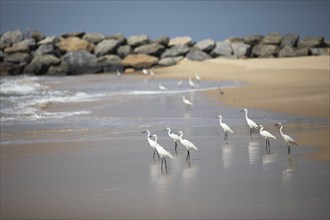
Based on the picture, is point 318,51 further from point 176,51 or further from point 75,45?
point 75,45

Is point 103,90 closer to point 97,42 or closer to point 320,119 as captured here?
point 320,119

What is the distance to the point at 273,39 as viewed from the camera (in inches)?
1913

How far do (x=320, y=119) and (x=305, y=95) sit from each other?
17.3 ft

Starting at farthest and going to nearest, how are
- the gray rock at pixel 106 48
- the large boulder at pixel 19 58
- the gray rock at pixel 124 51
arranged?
the gray rock at pixel 106 48
the gray rock at pixel 124 51
the large boulder at pixel 19 58

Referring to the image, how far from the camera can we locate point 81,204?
316 inches

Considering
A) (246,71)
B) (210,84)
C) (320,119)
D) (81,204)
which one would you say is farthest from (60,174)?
(246,71)

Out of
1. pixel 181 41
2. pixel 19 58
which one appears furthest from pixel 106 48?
pixel 181 41

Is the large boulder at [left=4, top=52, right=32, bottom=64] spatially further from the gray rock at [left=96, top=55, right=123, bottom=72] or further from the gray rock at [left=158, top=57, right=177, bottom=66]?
the gray rock at [left=158, top=57, right=177, bottom=66]

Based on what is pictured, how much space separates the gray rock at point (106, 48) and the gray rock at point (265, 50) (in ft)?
34.9

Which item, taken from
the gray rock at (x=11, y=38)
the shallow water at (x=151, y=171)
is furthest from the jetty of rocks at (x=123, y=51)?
the shallow water at (x=151, y=171)

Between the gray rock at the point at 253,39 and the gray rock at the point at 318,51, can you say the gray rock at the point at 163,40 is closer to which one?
the gray rock at the point at 253,39

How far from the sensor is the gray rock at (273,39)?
4831 centimetres

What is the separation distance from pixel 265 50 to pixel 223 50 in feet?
10.3

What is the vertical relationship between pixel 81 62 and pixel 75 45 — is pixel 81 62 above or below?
below
